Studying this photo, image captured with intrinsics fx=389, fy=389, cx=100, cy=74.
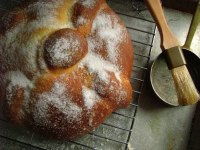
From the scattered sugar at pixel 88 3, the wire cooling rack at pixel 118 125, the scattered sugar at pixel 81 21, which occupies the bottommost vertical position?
the wire cooling rack at pixel 118 125

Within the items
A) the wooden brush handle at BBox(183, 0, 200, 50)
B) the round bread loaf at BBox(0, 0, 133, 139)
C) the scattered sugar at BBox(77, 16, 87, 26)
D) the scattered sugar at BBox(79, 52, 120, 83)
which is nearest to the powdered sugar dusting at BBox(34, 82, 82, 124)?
the round bread loaf at BBox(0, 0, 133, 139)

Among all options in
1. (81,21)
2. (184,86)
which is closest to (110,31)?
(81,21)

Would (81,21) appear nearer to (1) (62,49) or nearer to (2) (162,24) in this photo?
(1) (62,49)

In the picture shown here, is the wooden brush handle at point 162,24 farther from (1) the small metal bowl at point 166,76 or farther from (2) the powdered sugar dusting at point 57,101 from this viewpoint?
(2) the powdered sugar dusting at point 57,101

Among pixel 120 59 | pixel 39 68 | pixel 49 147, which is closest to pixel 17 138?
pixel 49 147

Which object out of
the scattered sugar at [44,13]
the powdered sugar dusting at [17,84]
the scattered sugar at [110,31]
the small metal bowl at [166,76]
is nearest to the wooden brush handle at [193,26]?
the small metal bowl at [166,76]

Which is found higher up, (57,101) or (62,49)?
(62,49)
